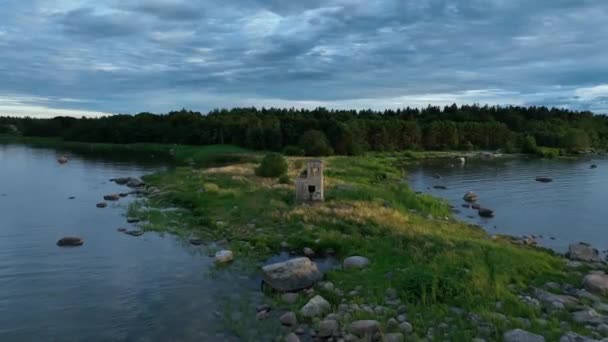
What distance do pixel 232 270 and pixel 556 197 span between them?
42051mm

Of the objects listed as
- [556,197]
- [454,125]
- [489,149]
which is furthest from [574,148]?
[556,197]

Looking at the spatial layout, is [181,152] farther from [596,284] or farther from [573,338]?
[573,338]

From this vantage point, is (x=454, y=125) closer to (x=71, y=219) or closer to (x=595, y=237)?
(x=595, y=237)

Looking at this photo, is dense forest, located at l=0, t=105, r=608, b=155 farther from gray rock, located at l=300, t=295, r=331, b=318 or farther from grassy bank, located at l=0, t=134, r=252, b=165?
gray rock, located at l=300, t=295, r=331, b=318

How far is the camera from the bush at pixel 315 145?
106m

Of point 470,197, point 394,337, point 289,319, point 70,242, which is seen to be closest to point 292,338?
point 289,319

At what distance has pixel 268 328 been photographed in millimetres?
16312

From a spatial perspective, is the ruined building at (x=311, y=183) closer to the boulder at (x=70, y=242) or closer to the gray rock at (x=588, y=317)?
the boulder at (x=70, y=242)

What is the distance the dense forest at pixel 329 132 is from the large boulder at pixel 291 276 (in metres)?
83.9

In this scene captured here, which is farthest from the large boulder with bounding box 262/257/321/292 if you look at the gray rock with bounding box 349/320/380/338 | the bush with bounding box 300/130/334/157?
the bush with bounding box 300/130/334/157

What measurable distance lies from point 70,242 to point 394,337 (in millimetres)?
21491

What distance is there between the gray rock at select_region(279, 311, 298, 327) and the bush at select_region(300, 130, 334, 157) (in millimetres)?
89398

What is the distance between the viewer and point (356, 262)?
856 inches

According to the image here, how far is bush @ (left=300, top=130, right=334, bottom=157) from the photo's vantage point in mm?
106062
